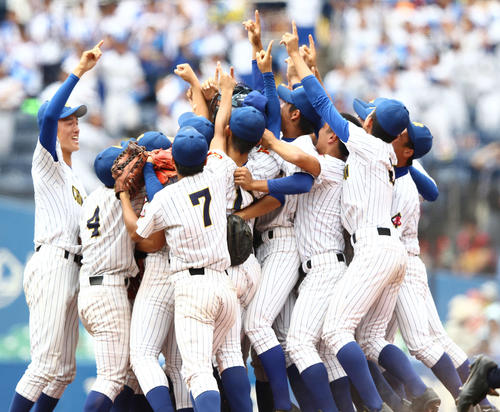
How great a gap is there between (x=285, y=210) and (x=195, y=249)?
0.88 m

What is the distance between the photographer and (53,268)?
5352mm

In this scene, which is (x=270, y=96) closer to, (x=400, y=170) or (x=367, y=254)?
(x=400, y=170)

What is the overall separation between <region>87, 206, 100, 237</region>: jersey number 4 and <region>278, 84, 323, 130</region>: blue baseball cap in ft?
4.83

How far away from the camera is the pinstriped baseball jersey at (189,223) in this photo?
4918 millimetres

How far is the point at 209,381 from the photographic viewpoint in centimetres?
482

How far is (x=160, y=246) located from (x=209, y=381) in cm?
86

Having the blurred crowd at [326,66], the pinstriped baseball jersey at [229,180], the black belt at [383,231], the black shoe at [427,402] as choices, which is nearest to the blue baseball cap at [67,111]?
the pinstriped baseball jersey at [229,180]

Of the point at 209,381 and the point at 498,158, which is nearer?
the point at 209,381

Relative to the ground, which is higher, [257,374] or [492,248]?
[492,248]

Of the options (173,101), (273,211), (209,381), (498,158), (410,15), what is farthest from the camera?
(410,15)

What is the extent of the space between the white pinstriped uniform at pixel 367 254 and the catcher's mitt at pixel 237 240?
0.61m

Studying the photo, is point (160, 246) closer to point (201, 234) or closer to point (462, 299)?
point (201, 234)

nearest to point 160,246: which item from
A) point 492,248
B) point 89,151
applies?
point 89,151

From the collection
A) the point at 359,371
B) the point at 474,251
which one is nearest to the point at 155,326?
the point at 359,371
